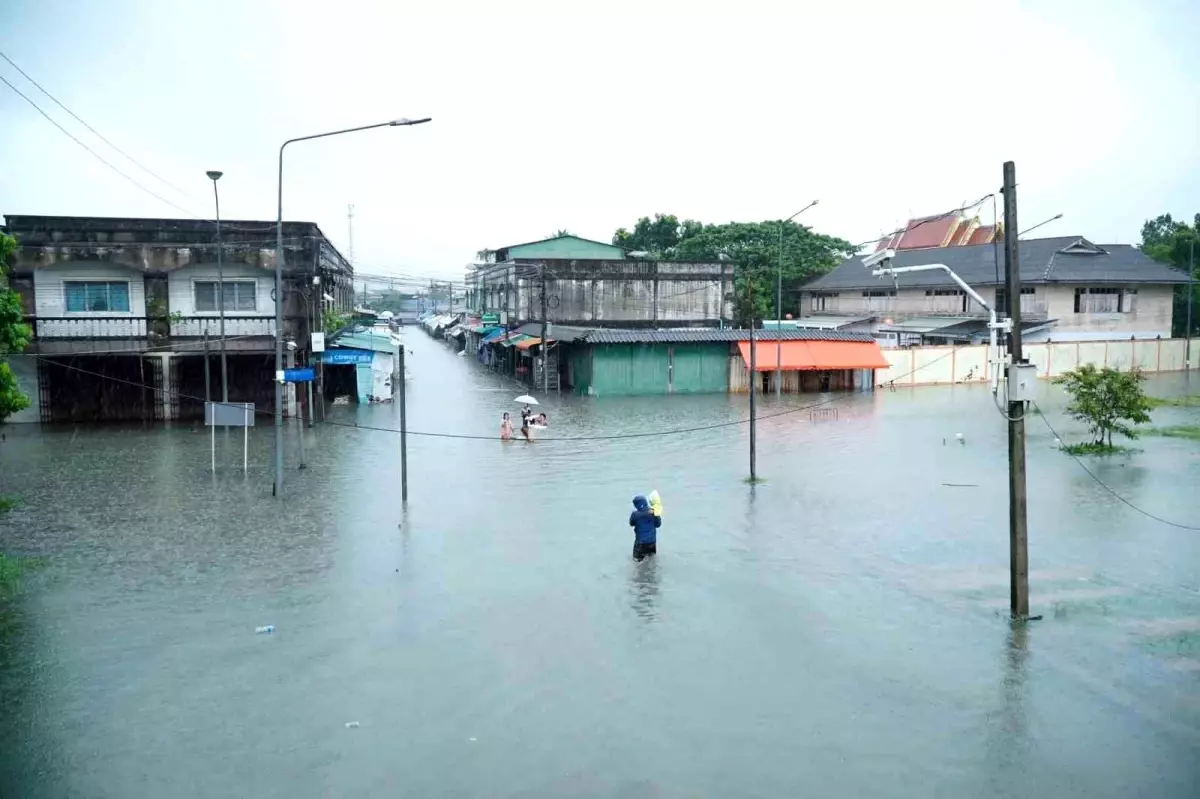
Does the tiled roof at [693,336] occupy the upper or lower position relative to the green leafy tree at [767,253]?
lower

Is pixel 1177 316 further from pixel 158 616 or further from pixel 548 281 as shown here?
pixel 158 616

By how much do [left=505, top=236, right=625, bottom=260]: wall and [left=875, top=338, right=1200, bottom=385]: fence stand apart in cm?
2592

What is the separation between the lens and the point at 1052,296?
4841 centimetres

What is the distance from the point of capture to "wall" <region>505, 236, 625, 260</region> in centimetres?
6431

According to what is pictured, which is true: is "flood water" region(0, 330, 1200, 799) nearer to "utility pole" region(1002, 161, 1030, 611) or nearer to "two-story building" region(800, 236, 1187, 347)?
"utility pole" region(1002, 161, 1030, 611)

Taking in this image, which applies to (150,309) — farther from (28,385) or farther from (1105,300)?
(1105,300)

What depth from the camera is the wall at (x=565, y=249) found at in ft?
211

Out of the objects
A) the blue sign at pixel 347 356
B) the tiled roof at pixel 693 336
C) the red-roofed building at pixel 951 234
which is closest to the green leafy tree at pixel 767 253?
the red-roofed building at pixel 951 234

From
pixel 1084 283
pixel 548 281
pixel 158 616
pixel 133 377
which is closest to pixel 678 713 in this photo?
pixel 158 616

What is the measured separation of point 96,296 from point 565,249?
36271mm

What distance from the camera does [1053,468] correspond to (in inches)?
894

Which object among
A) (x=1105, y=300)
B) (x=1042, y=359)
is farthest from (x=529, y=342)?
(x=1105, y=300)

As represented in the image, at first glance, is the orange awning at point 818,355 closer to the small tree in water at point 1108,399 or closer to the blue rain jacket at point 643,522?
the small tree in water at point 1108,399

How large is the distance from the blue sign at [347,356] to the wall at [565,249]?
27.0m
